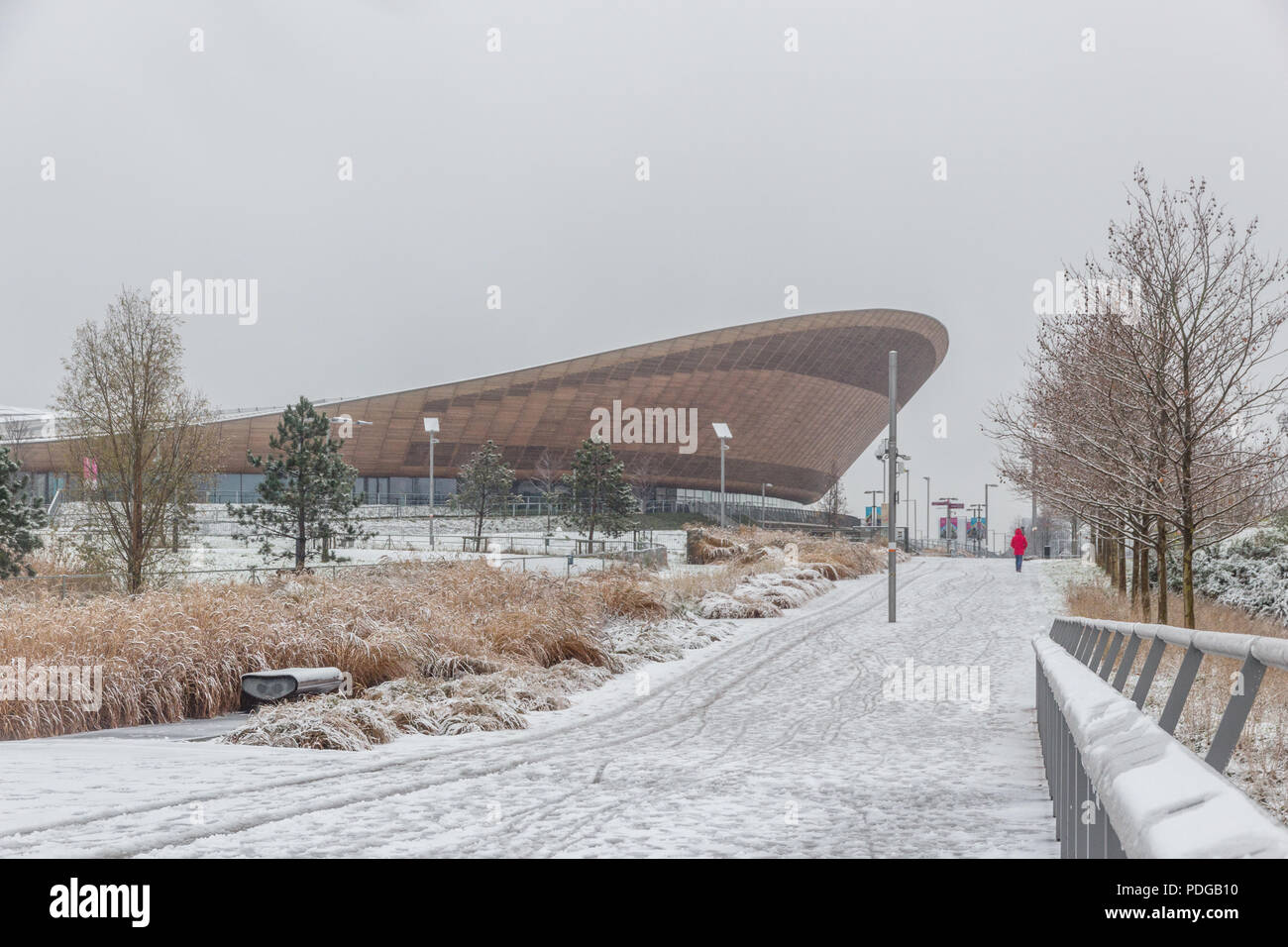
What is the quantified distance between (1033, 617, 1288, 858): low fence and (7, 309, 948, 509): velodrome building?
6758 centimetres

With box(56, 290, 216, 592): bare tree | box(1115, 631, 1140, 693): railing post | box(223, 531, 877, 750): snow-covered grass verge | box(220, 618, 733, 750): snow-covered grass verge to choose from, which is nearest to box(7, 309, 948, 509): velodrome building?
box(223, 531, 877, 750): snow-covered grass verge

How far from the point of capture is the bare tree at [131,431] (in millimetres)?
19000

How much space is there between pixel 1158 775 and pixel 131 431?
66.2ft

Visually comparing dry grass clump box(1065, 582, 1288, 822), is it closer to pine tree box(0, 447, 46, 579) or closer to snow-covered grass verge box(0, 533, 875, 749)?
snow-covered grass verge box(0, 533, 875, 749)

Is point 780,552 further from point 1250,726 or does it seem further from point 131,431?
point 1250,726

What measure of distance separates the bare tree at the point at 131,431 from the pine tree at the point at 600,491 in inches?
968

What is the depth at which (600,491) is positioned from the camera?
4466 centimetres

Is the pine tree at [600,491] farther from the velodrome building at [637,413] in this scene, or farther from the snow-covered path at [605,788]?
the snow-covered path at [605,788]

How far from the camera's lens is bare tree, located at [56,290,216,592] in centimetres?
1900

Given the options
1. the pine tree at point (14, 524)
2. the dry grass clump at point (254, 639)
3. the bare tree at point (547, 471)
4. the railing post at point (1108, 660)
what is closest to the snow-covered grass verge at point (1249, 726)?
the railing post at point (1108, 660)

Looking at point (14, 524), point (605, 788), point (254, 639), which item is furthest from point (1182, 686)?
point (14, 524)
